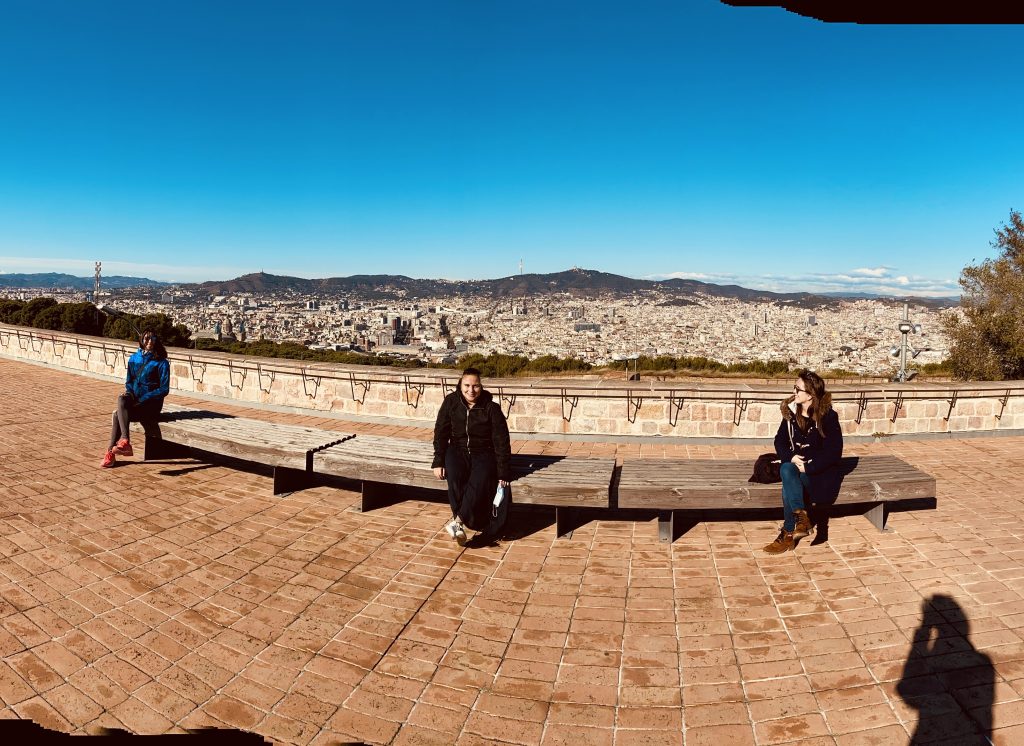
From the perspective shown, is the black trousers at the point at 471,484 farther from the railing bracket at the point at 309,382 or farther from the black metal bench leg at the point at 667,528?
the railing bracket at the point at 309,382

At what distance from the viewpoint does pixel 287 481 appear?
545cm

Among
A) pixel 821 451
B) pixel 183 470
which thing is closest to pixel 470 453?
pixel 821 451

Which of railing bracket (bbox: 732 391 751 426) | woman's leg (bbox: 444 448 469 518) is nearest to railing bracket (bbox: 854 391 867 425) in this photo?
railing bracket (bbox: 732 391 751 426)

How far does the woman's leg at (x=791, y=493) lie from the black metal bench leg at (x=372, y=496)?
3.22m

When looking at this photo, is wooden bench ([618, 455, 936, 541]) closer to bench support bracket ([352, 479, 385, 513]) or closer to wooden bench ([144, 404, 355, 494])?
bench support bracket ([352, 479, 385, 513])

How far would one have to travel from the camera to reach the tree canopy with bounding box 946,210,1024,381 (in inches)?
490

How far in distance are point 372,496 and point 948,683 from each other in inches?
156

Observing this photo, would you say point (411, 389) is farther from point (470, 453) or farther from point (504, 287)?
point (504, 287)

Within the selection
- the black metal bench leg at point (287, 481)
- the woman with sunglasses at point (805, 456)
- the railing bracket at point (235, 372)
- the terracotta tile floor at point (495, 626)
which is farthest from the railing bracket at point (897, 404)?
the railing bracket at point (235, 372)

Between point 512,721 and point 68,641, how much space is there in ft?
7.58

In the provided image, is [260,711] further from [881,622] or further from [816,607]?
[881,622]

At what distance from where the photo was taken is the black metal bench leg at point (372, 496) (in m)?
4.95

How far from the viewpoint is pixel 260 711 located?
2576mm

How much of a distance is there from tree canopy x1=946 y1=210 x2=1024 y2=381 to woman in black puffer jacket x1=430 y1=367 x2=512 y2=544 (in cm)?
1284
